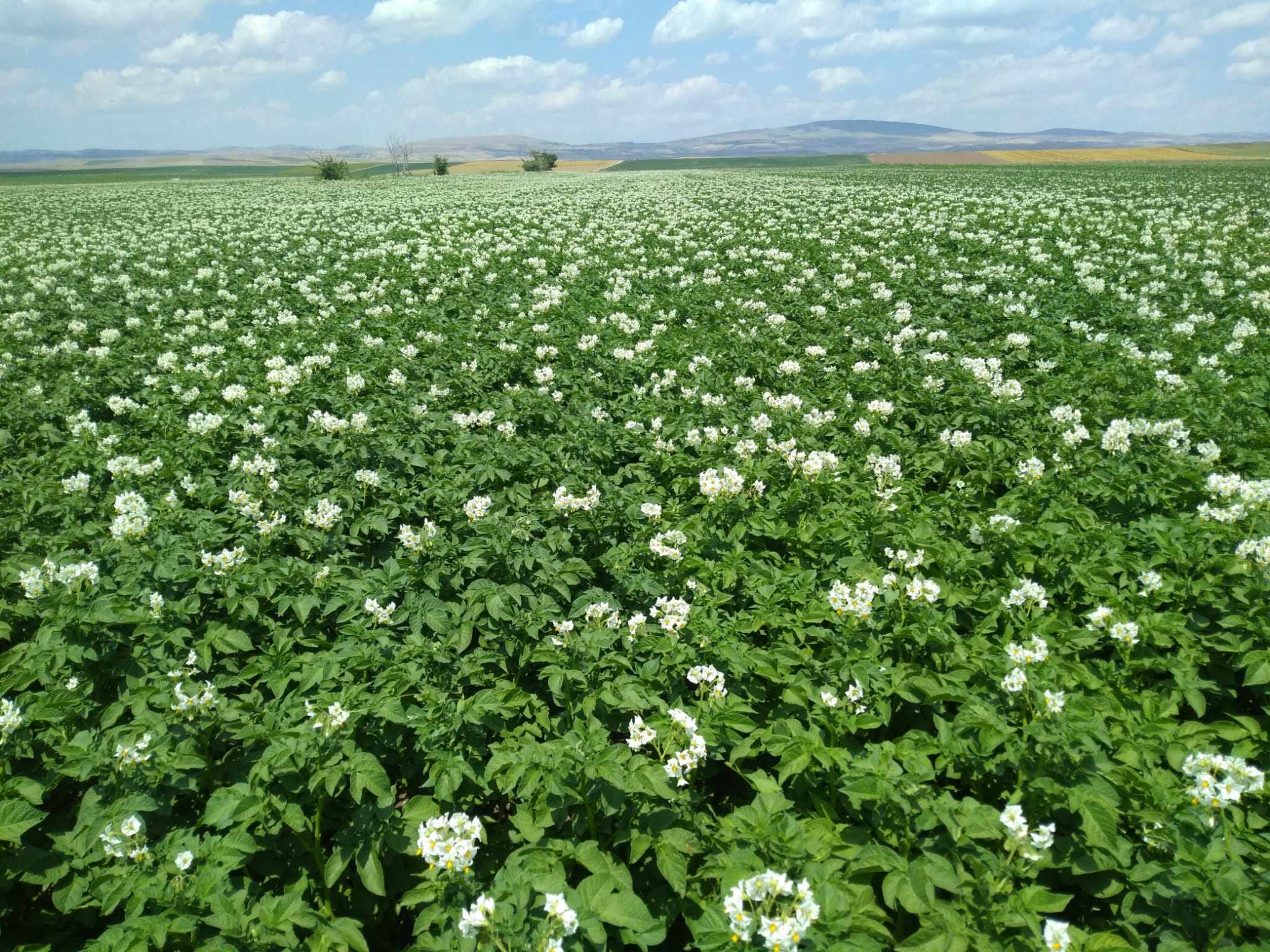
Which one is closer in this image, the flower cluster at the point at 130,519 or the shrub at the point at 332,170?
the flower cluster at the point at 130,519

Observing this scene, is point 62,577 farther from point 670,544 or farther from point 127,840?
point 670,544

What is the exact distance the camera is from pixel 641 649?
13.6ft

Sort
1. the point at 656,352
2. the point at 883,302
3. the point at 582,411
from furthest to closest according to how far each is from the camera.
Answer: the point at 883,302 → the point at 656,352 → the point at 582,411

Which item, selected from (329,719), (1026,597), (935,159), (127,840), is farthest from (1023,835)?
(935,159)

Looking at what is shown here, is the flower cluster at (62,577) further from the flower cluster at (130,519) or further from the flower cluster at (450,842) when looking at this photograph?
the flower cluster at (450,842)

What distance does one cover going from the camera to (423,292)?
1529cm

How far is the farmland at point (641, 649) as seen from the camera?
285 cm

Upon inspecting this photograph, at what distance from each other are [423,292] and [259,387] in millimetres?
7110

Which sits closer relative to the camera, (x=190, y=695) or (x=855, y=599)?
(x=190, y=695)

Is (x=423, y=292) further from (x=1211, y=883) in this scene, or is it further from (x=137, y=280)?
(x=1211, y=883)

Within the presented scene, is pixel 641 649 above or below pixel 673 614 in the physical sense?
below

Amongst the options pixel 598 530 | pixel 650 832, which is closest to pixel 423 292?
pixel 598 530

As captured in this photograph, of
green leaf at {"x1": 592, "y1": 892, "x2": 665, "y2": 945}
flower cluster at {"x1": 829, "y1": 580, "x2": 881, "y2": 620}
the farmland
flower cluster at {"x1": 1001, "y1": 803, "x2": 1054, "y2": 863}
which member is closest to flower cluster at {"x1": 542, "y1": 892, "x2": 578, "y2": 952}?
the farmland

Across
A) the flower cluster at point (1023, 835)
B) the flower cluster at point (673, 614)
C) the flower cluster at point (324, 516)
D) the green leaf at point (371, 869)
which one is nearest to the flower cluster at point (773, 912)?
the flower cluster at point (1023, 835)
